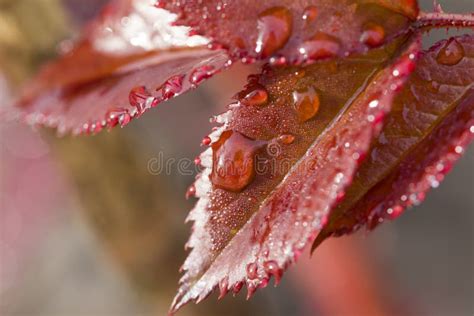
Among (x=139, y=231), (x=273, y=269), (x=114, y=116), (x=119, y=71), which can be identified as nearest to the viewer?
(x=273, y=269)

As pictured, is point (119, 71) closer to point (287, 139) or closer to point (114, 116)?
point (114, 116)

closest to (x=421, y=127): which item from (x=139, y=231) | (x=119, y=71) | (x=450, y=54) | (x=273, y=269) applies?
(x=450, y=54)

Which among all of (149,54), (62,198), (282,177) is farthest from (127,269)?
(62,198)

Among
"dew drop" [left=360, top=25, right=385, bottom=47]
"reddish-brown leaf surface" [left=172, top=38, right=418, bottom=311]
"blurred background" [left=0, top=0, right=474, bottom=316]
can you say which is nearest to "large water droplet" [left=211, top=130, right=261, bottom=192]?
"reddish-brown leaf surface" [left=172, top=38, right=418, bottom=311]

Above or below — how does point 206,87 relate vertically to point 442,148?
below

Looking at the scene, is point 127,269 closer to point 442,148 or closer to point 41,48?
point 41,48

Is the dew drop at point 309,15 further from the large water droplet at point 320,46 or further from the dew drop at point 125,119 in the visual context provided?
the dew drop at point 125,119
